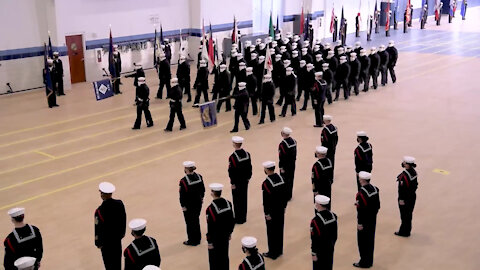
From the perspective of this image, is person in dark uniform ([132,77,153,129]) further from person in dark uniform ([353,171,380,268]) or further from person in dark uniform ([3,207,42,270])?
person in dark uniform ([3,207,42,270])

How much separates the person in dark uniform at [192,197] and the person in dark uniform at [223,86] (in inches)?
363

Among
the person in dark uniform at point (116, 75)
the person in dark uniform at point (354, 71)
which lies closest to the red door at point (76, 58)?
the person in dark uniform at point (116, 75)

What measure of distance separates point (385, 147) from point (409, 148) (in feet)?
2.06

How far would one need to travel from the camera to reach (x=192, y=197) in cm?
974

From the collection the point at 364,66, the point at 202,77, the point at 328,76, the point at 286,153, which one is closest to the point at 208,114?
the point at 202,77

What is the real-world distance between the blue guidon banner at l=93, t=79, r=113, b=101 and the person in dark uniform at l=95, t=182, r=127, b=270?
434 inches

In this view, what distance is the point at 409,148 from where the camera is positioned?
50.9 feet

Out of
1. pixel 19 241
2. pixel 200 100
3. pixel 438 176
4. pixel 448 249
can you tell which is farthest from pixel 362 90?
pixel 19 241

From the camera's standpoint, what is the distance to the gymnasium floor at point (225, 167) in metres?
10.1

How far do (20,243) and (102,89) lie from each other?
1226 cm

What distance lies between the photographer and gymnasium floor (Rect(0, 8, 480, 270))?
399 inches

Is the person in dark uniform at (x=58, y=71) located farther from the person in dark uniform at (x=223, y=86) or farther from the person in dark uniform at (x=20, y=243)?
the person in dark uniform at (x=20, y=243)

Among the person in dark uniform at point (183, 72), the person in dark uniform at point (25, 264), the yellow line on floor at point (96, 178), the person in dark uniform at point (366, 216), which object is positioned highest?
the person in dark uniform at point (183, 72)

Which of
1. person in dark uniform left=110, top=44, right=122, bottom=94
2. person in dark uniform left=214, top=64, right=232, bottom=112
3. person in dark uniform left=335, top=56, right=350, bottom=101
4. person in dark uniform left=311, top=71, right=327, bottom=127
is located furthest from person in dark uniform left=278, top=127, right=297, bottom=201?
person in dark uniform left=110, top=44, right=122, bottom=94
